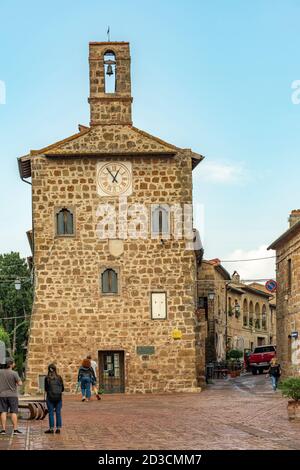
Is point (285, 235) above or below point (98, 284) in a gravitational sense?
above

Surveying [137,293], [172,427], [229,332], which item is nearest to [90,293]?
[137,293]

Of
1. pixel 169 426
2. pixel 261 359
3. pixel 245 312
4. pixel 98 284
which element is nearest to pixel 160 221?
pixel 98 284

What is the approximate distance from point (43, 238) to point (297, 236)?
33.4 feet

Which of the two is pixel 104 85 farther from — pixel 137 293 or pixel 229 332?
pixel 229 332

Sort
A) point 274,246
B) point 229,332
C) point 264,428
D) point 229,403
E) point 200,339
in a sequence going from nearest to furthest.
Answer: point 264,428 → point 229,403 → point 200,339 → point 274,246 → point 229,332

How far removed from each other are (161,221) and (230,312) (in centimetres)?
3280

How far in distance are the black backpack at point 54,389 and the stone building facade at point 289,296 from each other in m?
19.6

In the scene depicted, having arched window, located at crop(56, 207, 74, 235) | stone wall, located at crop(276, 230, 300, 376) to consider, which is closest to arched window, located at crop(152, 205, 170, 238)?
arched window, located at crop(56, 207, 74, 235)

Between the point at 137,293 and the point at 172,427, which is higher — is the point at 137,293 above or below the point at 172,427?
above

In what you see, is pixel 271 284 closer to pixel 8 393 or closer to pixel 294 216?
pixel 294 216

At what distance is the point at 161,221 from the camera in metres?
38.1

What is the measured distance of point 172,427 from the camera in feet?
65.9

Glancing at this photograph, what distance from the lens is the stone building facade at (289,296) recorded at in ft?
128

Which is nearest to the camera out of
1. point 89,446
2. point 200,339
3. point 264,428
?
point 89,446
